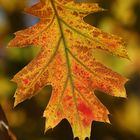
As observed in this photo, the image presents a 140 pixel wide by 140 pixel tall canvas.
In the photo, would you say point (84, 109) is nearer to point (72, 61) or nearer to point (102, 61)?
point (72, 61)

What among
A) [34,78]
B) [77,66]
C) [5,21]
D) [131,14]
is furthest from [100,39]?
[5,21]

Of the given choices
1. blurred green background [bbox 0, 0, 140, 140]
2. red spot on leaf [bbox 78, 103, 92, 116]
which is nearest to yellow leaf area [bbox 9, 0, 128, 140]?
red spot on leaf [bbox 78, 103, 92, 116]

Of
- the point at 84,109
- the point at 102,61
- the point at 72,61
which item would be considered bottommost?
the point at 102,61

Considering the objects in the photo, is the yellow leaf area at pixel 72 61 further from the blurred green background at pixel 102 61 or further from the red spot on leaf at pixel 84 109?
the blurred green background at pixel 102 61

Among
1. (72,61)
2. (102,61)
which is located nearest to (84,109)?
(72,61)

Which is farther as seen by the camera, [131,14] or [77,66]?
[131,14]

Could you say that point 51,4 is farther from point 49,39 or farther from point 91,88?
point 91,88

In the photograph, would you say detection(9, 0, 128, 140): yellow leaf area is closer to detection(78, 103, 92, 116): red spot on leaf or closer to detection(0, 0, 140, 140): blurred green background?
detection(78, 103, 92, 116): red spot on leaf
